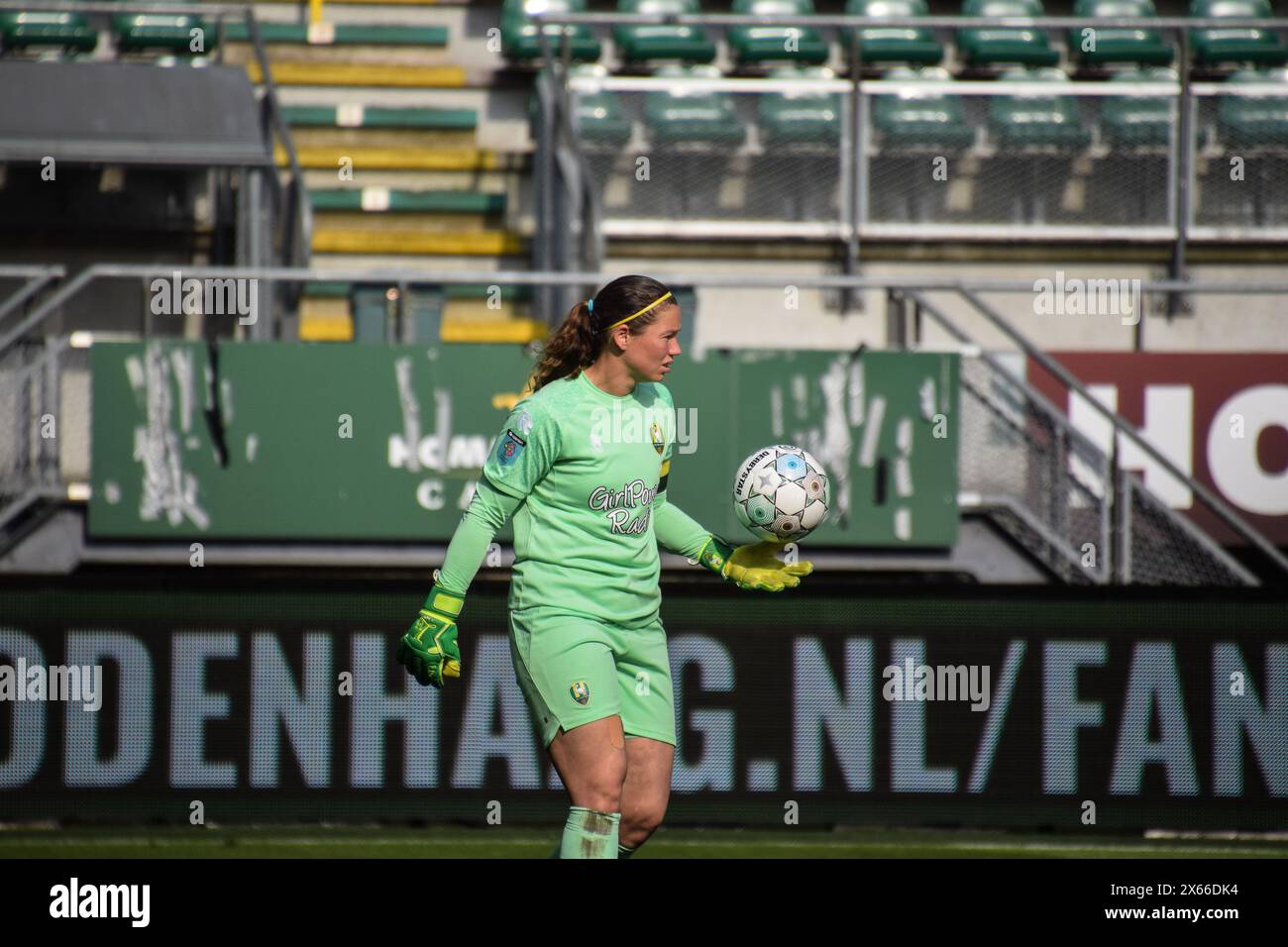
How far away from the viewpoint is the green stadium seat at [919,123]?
38.2 ft

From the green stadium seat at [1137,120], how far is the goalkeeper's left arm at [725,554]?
23.2ft

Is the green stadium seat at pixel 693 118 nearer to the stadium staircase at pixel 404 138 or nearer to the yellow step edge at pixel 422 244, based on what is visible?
the stadium staircase at pixel 404 138

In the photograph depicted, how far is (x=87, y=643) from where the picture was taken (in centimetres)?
805

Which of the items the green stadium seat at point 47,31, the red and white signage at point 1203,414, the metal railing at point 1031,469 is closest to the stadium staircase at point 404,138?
the green stadium seat at point 47,31

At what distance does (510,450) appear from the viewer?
5133 millimetres

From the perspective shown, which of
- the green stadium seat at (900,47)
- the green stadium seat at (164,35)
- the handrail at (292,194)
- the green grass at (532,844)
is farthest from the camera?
the green stadium seat at (900,47)

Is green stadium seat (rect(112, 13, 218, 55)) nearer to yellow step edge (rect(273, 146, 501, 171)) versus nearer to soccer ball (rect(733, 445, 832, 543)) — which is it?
yellow step edge (rect(273, 146, 501, 171))

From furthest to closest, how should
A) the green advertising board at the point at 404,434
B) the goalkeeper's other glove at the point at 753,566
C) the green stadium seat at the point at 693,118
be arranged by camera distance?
1. the green stadium seat at the point at 693,118
2. the green advertising board at the point at 404,434
3. the goalkeeper's other glove at the point at 753,566

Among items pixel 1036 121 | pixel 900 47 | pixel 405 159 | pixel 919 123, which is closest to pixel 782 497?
pixel 919 123

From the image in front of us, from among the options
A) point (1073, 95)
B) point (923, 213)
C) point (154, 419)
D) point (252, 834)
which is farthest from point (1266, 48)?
point (252, 834)

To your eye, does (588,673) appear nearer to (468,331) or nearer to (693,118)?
(468,331)

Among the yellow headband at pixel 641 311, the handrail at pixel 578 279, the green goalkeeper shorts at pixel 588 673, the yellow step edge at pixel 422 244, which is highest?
the yellow step edge at pixel 422 244

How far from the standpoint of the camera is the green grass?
7637 millimetres

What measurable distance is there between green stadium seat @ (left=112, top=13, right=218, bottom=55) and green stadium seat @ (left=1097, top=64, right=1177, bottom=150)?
6.35 meters
